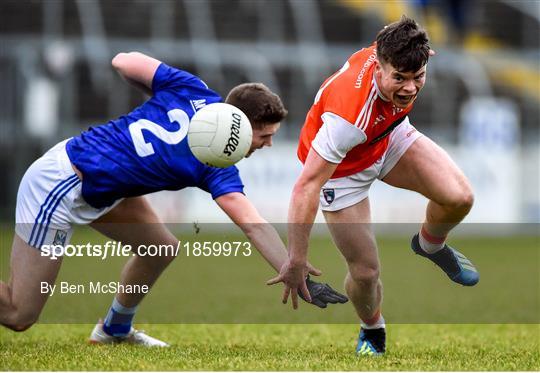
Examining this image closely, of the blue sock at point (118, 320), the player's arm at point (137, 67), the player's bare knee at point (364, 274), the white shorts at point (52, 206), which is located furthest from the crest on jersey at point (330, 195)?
the blue sock at point (118, 320)

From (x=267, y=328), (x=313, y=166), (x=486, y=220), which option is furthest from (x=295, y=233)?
(x=486, y=220)

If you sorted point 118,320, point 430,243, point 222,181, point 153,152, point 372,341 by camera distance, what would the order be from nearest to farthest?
point 222,181 → point 153,152 → point 372,341 → point 430,243 → point 118,320

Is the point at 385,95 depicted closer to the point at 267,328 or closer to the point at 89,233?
the point at 267,328

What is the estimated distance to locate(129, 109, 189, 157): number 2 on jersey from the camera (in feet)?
21.2

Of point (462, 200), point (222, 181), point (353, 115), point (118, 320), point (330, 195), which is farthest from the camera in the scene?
point (118, 320)

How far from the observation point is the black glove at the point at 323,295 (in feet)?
19.9

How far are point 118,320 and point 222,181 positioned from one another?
5.54 ft

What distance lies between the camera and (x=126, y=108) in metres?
19.1

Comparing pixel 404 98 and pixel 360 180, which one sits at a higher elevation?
pixel 404 98

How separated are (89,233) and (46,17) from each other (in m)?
7.24

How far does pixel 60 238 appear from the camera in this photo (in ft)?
22.2

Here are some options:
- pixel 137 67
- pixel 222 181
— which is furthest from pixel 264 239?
pixel 137 67

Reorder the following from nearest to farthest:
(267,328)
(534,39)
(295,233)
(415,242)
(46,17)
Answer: (295,233) < (415,242) < (267,328) < (46,17) < (534,39)

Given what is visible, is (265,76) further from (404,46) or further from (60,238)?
(404,46)
